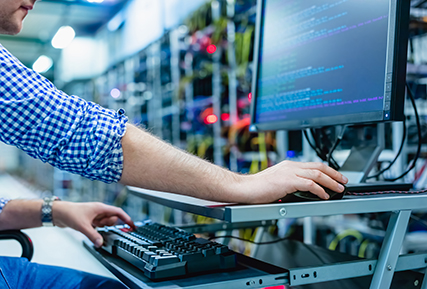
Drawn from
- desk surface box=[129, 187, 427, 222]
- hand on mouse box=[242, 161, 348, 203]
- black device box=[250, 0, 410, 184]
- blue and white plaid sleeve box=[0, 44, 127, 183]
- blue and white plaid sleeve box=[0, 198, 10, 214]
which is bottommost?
blue and white plaid sleeve box=[0, 198, 10, 214]

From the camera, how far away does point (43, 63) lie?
377 inches

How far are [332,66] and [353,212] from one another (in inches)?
15.4

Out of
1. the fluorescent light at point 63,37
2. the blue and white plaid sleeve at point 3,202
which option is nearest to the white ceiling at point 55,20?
the fluorescent light at point 63,37

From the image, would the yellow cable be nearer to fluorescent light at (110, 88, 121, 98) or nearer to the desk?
the desk

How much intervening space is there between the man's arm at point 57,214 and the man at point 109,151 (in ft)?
1.23

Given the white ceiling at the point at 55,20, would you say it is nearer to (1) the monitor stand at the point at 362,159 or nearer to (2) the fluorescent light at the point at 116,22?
(2) the fluorescent light at the point at 116,22

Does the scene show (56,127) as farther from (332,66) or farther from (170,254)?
(332,66)

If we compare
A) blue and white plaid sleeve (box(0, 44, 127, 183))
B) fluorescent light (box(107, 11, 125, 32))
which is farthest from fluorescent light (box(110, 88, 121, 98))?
blue and white plaid sleeve (box(0, 44, 127, 183))

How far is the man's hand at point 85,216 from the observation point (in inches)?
36.5

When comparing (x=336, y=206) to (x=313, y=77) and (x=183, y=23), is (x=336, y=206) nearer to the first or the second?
(x=313, y=77)

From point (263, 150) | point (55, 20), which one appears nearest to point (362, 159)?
point (263, 150)

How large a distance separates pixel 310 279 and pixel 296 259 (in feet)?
0.84

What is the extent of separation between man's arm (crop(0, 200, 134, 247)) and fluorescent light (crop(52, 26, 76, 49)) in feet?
20.3

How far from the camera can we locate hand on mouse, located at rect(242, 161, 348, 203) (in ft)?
1.94
